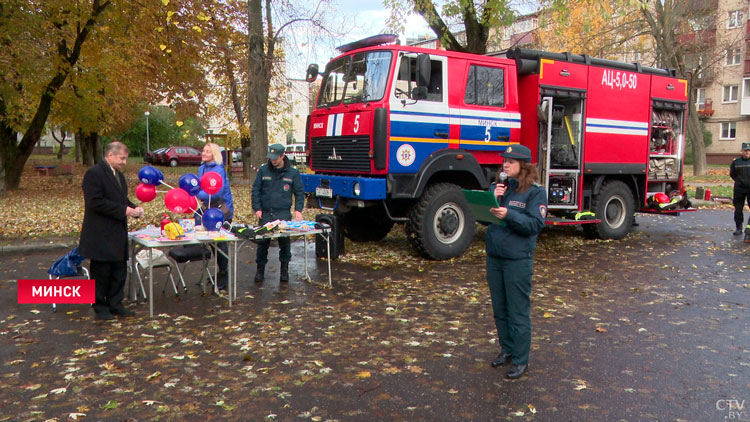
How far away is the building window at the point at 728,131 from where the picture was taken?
4491cm

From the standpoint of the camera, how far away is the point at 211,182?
261 inches

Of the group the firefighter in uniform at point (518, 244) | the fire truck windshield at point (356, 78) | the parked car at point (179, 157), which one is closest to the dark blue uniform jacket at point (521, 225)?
the firefighter in uniform at point (518, 244)

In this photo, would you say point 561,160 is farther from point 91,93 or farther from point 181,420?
point 91,93

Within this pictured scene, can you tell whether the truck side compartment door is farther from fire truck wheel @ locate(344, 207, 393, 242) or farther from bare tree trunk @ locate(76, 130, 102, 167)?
bare tree trunk @ locate(76, 130, 102, 167)

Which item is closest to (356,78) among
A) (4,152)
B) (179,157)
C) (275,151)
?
(275,151)

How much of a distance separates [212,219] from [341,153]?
9.77 ft

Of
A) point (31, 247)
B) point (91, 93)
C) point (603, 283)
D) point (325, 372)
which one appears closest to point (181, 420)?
point (325, 372)

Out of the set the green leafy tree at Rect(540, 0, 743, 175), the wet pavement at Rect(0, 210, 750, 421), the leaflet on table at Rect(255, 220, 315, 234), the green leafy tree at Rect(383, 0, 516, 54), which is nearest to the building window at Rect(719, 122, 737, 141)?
the green leafy tree at Rect(540, 0, 743, 175)

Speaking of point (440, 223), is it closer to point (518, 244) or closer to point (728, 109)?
point (518, 244)

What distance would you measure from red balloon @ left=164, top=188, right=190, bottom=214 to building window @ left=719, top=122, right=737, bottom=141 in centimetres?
4872

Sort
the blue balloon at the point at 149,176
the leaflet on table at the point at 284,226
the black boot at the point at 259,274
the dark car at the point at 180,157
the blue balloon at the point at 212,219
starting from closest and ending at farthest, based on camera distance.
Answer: the blue balloon at the point at 149,176
the blue balloon at the point at 212,219
the leaflet on table at the point at 284,226
the black boot at the point at 259,274
the dark car at the point at 180,157

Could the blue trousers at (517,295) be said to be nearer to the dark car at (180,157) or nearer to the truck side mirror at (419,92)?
the truck side mirror at (419,92)

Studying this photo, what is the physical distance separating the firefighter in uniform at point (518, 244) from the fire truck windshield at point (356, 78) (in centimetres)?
419

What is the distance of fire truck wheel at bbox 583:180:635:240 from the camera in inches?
431
